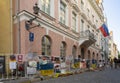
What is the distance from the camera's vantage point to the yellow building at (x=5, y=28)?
16359 mm

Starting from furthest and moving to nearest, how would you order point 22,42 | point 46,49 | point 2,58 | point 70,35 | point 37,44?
point 70,35
point 46,49
point 37,44
point 22,42
point 2,58

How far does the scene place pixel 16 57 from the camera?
13.1 metres

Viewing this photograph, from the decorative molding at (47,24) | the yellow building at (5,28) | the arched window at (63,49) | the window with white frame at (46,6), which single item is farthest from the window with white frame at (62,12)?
the yellow building at (5,28)

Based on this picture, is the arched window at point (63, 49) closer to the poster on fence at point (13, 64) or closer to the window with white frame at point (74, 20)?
the window with white frame at point (74, 20)

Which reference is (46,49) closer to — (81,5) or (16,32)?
(16,32)

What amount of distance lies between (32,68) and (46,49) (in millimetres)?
5866

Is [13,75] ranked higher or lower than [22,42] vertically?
lower

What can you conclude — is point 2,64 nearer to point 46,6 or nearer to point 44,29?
point 44,29

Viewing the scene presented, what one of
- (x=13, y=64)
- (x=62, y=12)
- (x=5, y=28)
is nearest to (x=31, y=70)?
(x=13, y=64)

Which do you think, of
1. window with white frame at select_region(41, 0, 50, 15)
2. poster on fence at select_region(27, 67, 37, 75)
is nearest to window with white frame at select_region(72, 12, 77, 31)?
window with white frame at select_region(41, 0, 50, 15)

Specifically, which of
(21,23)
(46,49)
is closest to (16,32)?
(21,23)

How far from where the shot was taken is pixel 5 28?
16750mm

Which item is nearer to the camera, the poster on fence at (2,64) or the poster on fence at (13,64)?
the poster on fence at (2,64)

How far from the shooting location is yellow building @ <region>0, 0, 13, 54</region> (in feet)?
53.7
